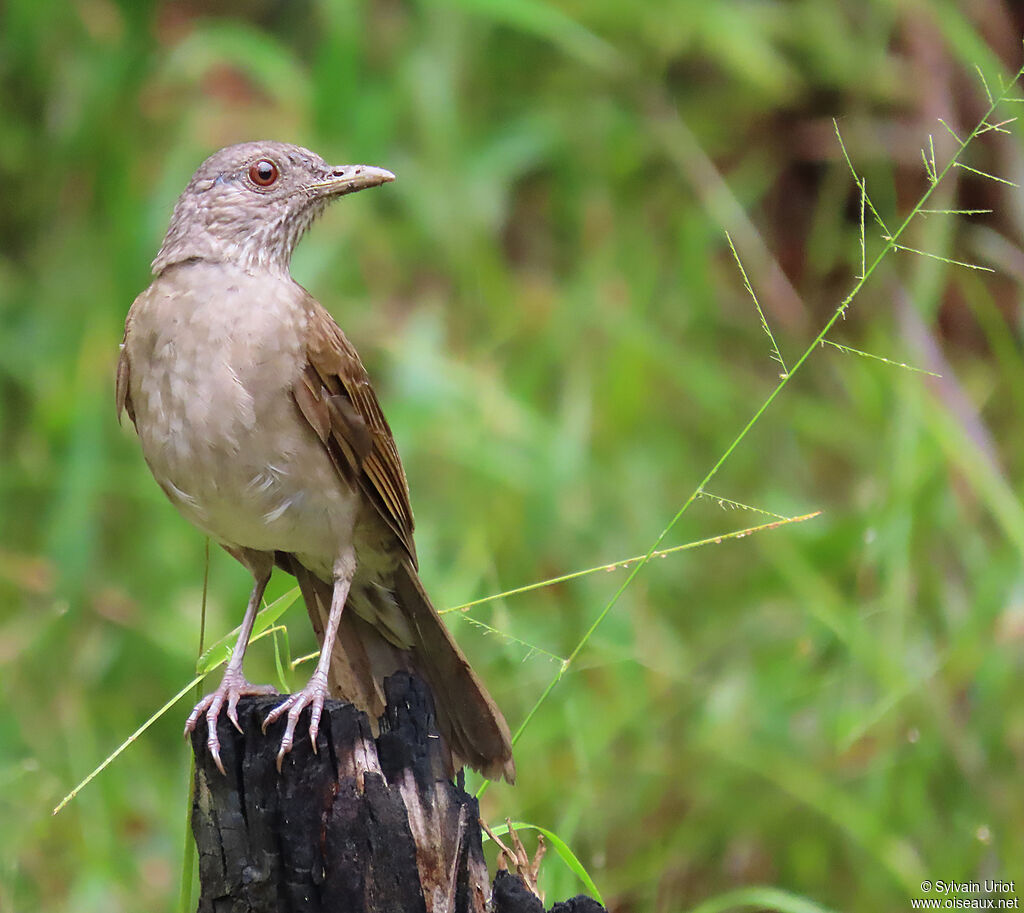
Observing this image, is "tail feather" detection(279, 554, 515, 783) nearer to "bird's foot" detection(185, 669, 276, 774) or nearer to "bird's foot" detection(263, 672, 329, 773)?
"bird's foot" detection(185, 669, 276, 774)

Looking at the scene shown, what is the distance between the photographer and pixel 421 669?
12.4ft

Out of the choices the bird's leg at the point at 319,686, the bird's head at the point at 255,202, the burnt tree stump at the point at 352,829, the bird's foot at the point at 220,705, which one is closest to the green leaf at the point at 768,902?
the burnt tree stump at the point at 352,829

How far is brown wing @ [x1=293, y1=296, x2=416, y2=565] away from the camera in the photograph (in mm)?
3672

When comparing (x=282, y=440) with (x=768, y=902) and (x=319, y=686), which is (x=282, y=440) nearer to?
(x=319, y=686)

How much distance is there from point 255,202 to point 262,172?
118 mm

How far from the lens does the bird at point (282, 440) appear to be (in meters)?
3.52

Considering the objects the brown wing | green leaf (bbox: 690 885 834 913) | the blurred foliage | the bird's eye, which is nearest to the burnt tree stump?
the brown wing

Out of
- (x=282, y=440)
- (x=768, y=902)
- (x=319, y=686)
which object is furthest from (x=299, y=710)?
(x=768, y=902)

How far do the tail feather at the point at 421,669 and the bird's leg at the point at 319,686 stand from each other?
98 mm

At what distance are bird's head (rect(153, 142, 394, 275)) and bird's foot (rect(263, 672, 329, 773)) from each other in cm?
121

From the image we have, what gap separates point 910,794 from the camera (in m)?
4.92

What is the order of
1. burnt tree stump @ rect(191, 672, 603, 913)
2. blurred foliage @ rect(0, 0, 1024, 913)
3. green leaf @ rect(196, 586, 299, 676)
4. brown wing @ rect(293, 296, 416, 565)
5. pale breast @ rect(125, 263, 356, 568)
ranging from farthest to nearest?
blurred foliage @ rect(0, 0, 1024, 913)
brown wing @ rect(293, 296, 416, 565)
pale breast @ rect(125, 263, 356, 568)
green leaf @ rect(196, 586, 299, 676)
burnt tree stump @ rect(191, 672, 603, 913)

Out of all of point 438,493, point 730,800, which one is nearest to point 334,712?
point 730,800

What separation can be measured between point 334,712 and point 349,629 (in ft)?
3.01
